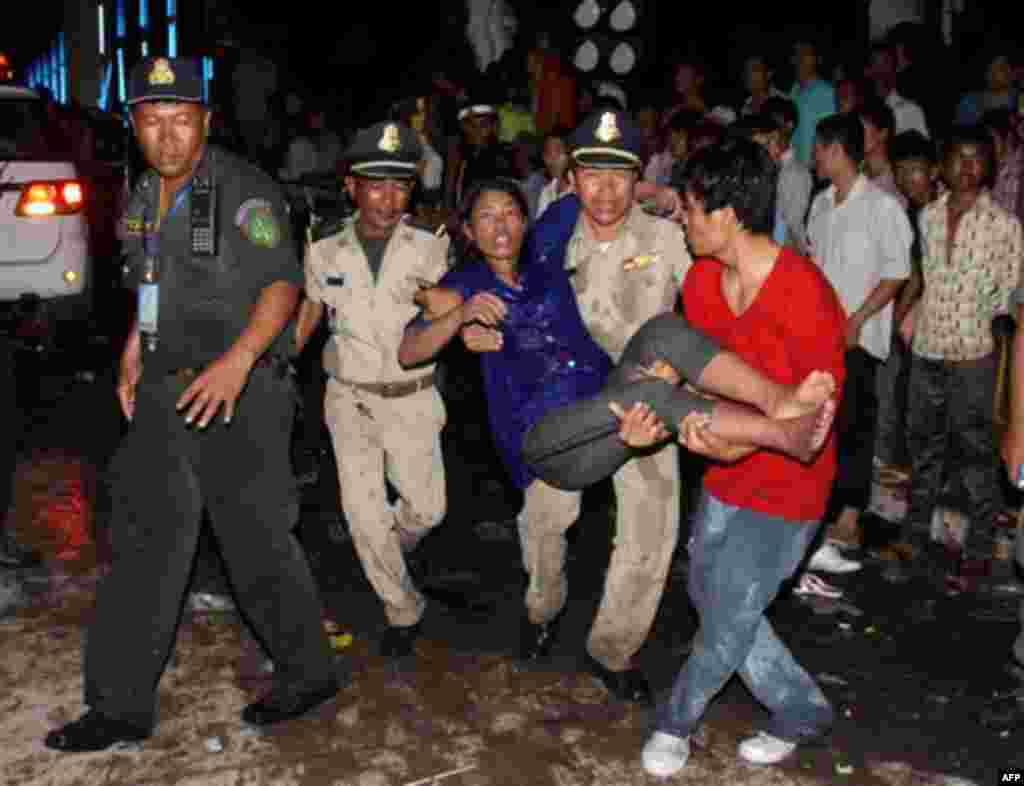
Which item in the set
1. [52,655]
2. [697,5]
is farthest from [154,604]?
[697,5]

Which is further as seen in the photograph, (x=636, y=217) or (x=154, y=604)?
(x=636, y=217)

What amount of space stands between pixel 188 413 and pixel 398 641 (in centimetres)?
150

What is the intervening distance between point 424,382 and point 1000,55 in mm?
6214

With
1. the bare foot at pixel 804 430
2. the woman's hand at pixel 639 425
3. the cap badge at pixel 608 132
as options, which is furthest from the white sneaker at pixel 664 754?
the cap badge at pixel 608 132

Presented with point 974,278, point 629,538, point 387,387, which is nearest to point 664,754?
point 629,538

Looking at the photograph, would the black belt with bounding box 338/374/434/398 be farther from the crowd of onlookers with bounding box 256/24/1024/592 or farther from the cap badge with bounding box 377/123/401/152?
the crowd of onlookers with bounding box 256/24/1024/592

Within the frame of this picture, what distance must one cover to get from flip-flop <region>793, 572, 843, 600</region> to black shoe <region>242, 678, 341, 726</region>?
7.66 ft

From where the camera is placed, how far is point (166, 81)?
4.08m

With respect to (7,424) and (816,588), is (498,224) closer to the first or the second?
(816,588)

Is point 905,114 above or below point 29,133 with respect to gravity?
above

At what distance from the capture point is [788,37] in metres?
14.1

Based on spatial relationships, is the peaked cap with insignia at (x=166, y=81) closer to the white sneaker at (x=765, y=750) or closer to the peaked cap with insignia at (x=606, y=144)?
the peaked cap with insignia at (x=606, y=144)

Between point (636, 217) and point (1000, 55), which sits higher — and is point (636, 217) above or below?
below

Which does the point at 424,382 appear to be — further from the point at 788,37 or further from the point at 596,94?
the point at 788,37
